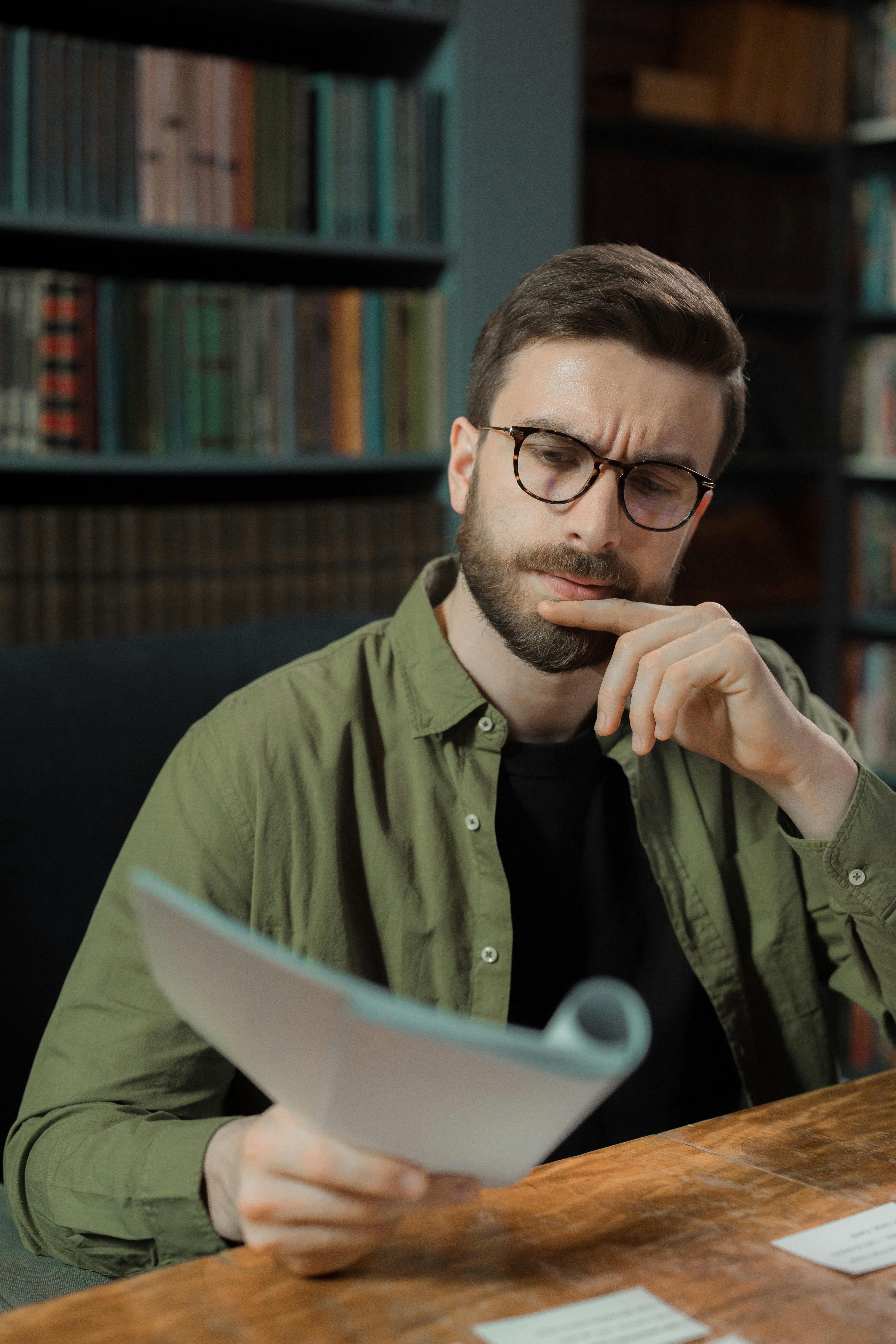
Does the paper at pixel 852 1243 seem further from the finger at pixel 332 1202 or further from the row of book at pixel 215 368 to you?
the row of book at pixel 215 368

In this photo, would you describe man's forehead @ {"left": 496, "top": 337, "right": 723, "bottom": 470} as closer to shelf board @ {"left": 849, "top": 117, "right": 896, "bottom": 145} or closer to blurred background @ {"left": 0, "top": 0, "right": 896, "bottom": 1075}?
blurred background @ {"left": 0, "top": 0, "right": 896, "bottom": 1075}

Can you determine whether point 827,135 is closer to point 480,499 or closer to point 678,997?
point 480,499

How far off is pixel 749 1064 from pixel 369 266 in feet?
6.09

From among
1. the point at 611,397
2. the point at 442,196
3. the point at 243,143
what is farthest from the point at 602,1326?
the point at 442,196

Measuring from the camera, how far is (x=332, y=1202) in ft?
2.04

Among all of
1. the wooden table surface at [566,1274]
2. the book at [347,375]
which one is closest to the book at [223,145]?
the book at [347,375]

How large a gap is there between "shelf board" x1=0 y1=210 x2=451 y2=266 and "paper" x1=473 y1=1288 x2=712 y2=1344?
1.91m

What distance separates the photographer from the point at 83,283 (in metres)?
2.13

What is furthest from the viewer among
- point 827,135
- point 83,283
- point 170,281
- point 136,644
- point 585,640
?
point 827,135

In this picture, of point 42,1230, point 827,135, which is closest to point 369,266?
point 827,135

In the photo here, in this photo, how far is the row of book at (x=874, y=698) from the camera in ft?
10.1

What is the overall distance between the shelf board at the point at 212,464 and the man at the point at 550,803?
1.04 metres

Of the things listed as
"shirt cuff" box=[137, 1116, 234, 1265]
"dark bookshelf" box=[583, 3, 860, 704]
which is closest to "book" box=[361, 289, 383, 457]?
"dark bookshelf" box=[583, 3, 860, 704]

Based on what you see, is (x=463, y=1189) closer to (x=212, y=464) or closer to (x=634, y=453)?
(x=634, y=453)
